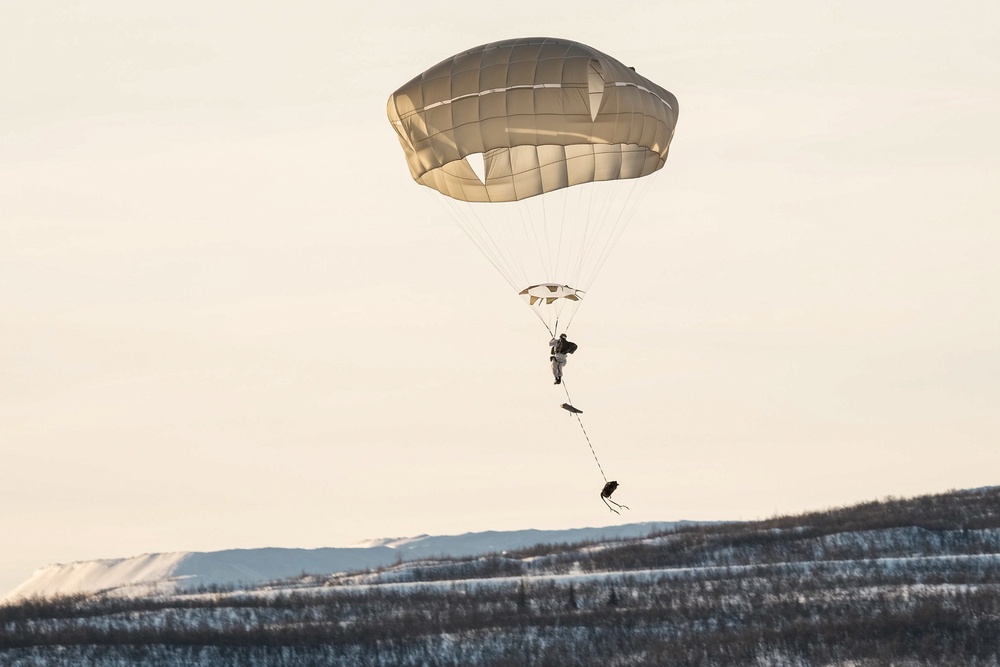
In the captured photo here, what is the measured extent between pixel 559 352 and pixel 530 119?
17.7 feet

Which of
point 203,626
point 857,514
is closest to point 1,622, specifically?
point 203,626

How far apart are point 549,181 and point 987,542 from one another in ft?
93.0

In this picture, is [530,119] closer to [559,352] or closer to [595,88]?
[595,88]

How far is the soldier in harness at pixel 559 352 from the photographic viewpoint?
111 feet

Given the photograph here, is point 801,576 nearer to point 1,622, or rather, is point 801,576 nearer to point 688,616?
point 688,616

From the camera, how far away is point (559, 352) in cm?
3388

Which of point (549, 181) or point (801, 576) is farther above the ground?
point (549, 181)

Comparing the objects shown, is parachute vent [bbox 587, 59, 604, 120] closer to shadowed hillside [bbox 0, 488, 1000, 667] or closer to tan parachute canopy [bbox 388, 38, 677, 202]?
tan parachute canopy [bbox 388, 38, 677, 202]

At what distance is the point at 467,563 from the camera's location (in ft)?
206

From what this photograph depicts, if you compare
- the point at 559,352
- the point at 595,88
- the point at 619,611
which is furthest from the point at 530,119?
the point at 619,611

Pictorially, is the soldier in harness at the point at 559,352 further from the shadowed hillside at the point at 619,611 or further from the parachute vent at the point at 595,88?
the shadowed hillside at the point at 619,611

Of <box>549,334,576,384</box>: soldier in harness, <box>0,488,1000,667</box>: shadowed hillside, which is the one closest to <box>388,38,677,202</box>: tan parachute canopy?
<box>549,334,576,384</box>: soldier in harness

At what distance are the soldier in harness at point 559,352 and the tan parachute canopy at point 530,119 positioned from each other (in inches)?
182

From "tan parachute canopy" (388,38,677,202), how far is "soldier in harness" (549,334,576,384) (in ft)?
15.1
